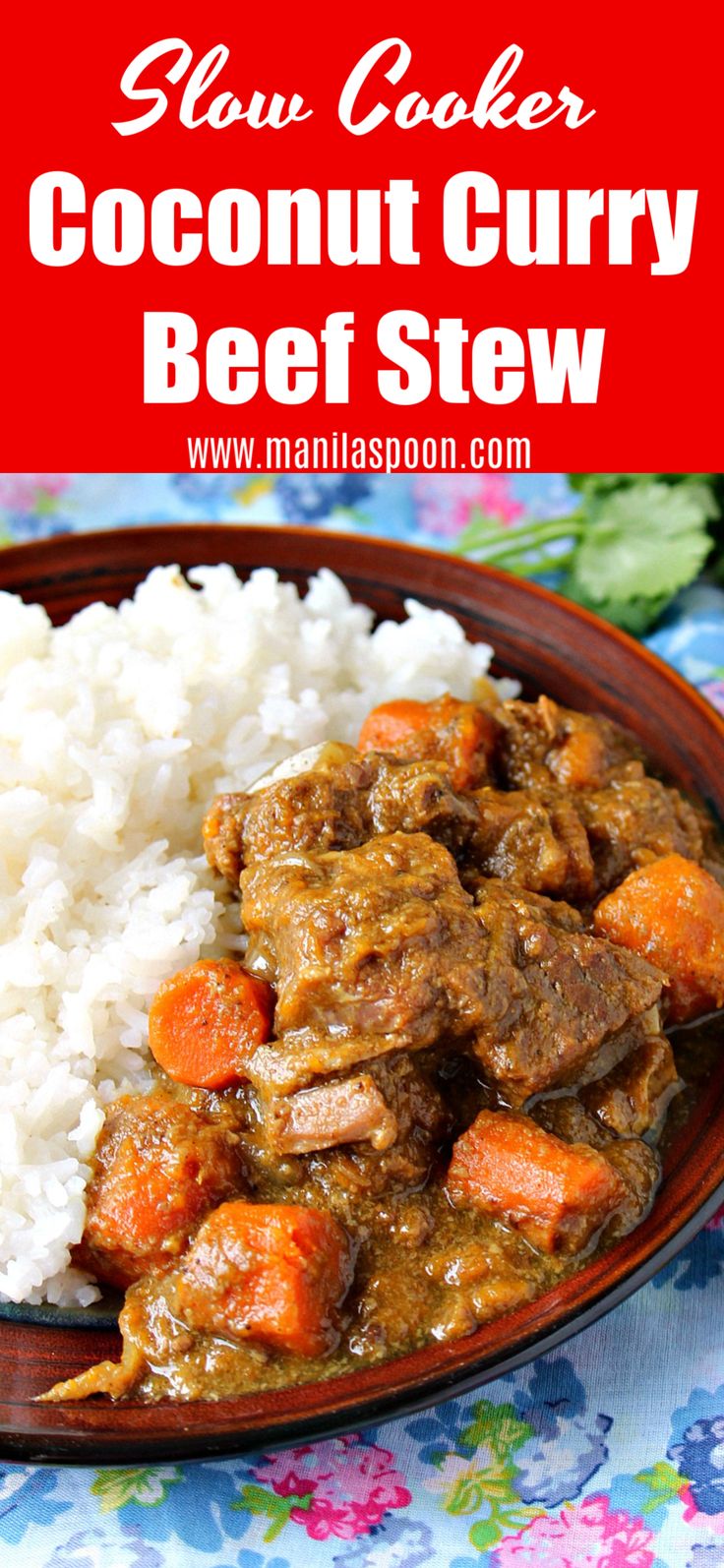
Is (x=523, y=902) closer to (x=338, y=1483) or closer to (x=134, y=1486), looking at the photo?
(x=338, y=1483)

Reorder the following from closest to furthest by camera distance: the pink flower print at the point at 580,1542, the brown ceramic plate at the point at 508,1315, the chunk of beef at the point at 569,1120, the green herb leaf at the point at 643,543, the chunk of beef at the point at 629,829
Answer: the brown ceramic plate at the point at 508,1315 < the pink flower print at the point at 580,1542 < the chunk of beef at the point at 569,1120 < the chunk of beef at the point at 629,829 < the green herb leaf at the point at 643,543

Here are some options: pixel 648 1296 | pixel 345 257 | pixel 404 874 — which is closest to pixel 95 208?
pixel 345 257

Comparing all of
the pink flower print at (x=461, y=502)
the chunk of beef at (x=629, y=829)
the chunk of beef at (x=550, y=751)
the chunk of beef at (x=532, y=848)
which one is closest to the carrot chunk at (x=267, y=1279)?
the chunk of beef at (x=532, y=848)

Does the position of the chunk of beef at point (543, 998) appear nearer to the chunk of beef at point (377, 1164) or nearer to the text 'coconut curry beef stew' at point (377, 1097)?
the text 'coconut curry beef stew' at point (377, 1097)

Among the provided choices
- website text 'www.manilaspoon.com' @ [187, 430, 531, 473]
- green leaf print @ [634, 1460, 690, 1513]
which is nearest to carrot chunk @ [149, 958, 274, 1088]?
green leaf print @ [634, 1460, 690, 1513]

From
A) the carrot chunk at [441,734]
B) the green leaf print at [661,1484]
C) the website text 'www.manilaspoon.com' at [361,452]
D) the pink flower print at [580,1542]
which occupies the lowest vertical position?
the pink flower print at [580,1542]

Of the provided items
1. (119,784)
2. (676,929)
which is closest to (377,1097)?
(676,929)
